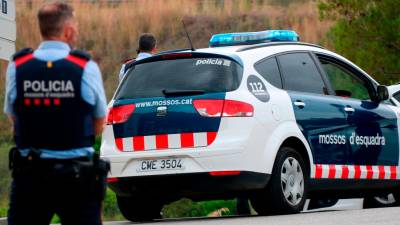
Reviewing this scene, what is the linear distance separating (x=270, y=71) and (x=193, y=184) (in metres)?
1.39

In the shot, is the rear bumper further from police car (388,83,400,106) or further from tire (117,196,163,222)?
police car (388,83,400,106)

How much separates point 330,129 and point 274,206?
122cm

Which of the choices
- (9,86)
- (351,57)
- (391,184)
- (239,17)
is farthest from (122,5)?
(9,86)

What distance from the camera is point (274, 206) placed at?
37.4 ft

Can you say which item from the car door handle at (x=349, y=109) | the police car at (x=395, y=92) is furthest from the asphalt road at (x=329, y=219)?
the police car at (x=395, y=92)

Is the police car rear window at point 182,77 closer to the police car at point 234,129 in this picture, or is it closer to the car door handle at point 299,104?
the police car at point 234,129

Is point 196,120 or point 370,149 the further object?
point 370,149

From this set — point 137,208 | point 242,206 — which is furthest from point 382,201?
point 137,208

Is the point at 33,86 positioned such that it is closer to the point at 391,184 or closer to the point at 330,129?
the point at 330,129

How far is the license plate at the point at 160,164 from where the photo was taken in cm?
1112

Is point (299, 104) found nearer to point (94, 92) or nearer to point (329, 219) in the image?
point (329, 219)

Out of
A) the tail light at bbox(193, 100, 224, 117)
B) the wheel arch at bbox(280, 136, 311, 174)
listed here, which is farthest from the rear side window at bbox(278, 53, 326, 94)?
the tail light at bbox(193, 100, 224, 117)

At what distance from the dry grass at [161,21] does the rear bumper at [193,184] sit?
2960 centimetres

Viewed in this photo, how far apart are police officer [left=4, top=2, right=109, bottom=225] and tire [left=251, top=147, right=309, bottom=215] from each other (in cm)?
545
